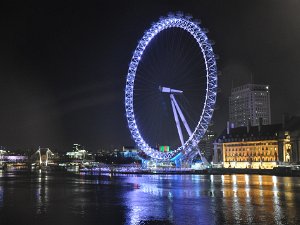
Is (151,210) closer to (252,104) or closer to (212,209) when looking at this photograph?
(212,209)

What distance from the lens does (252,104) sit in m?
153

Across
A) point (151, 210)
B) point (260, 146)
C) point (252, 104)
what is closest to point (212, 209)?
point (151, 210)

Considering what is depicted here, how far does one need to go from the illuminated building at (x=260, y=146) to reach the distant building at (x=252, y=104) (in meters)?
42.7

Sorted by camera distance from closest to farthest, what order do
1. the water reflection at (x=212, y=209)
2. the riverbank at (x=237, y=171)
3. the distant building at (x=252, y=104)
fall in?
the water reflection at (x=212, y=209) → the riverbank at (x=237, y=171) → the distant building at (x=252, y=104)

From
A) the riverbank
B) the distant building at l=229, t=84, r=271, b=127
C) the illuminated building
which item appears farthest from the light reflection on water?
the distant building at l=229, t=84, r=271, b=127

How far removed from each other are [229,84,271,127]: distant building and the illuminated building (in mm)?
42678

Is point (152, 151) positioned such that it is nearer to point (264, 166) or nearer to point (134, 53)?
point (134, 53)

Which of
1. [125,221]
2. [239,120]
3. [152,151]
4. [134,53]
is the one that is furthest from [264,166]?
[125,221]

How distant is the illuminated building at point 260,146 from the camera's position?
87250 mm

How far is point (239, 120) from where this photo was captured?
517 ft

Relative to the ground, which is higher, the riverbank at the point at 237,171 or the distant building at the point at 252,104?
the distant building at the point at 252,104

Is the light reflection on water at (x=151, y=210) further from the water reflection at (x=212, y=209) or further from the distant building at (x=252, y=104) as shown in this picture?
the distant building at (x=252, y=104)

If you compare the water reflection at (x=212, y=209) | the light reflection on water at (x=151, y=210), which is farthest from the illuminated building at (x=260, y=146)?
the light reflection on water at (x=151, y=210)

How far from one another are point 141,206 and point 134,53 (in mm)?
32986
